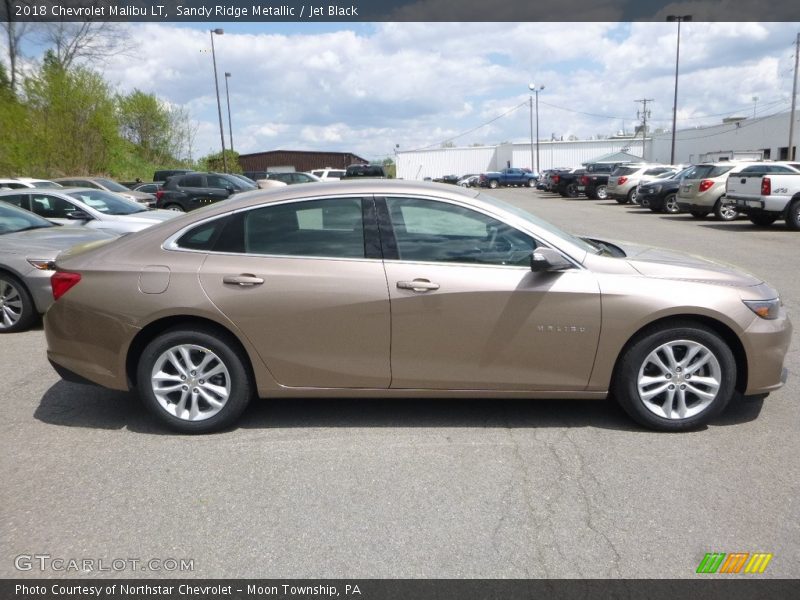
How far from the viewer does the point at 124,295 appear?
13.7 ft

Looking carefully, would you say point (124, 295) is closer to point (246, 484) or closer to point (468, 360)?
point (246, 484)

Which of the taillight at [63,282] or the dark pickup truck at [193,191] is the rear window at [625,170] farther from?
the taillight at [63,282]

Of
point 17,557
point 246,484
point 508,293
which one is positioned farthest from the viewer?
point 508,293

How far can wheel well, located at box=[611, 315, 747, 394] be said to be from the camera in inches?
161

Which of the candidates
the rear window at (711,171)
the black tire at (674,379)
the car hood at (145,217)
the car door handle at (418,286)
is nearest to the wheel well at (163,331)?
the car door handle at (418,286)

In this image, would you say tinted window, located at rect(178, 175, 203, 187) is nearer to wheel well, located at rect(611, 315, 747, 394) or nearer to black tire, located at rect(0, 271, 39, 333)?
black tire, located at rect(0, 271, 39, 333)

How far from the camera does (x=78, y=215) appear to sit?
10.8 m

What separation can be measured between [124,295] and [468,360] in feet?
7.25

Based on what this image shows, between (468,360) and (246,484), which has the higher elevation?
(468,360)

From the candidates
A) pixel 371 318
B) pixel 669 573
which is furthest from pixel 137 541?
pixel 669 573

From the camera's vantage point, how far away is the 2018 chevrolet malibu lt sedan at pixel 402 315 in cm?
405

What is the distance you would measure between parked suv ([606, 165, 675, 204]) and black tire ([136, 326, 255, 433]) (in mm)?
25581

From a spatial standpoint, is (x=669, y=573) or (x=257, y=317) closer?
(x=669, y=573)
